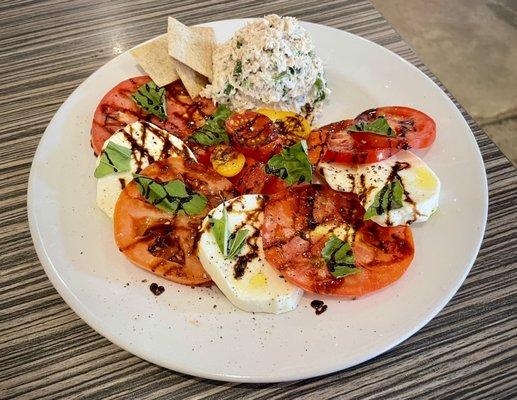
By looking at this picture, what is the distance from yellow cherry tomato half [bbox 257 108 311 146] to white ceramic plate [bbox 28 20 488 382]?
0.48 meters

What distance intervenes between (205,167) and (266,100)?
1.56 ft

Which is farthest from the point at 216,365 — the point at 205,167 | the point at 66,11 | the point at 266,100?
the point at 66,11

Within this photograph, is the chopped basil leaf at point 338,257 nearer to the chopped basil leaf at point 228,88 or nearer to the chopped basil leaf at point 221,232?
the chopped basil leaf at point 221,232

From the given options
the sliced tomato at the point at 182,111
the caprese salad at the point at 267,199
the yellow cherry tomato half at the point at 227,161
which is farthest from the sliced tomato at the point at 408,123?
the sliced tomato at the point at 182,111

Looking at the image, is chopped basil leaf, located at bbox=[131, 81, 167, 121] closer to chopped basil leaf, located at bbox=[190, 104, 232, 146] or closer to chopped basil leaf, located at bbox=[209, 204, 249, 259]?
chopped basil leaf, located at bbox=[190, 104, 232, 146]

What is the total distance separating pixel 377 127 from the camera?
6.10ft

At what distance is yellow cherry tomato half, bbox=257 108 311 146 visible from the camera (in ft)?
6.77

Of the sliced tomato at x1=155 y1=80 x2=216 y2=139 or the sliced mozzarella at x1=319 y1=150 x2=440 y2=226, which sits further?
the sliced tomato at x1=155 y1=80 x2=216 y2=139

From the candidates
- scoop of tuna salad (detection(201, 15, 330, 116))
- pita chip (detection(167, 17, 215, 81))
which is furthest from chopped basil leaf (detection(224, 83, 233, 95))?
pita chip (detection(167, 17, 215, 81))

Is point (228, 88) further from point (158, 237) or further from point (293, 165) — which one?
point (158, 237)

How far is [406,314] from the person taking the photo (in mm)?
1533

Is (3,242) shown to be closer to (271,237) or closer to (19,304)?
(19,304)

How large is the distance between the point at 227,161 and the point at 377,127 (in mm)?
556

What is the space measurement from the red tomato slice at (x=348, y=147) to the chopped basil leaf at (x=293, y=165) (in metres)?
0.14
